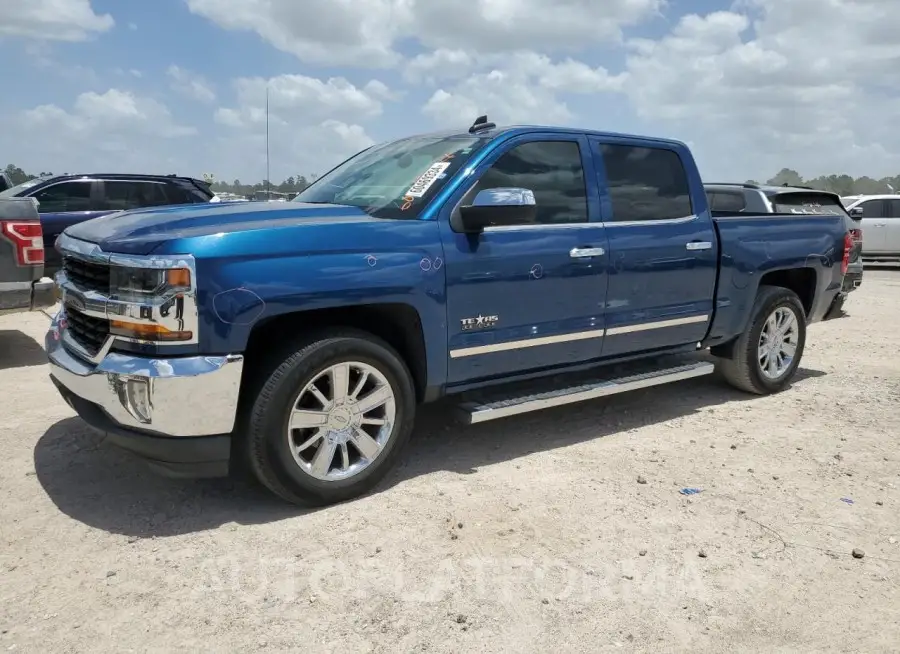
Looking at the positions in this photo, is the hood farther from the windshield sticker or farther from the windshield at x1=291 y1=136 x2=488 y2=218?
the windshield sticker

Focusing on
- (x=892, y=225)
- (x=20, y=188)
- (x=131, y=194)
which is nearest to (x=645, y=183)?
(x=131, y=194)

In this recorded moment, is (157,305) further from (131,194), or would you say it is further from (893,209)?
(893,209)

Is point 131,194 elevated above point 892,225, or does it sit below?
above

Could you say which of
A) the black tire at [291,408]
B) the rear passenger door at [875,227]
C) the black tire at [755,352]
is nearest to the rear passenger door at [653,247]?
Result: the black tire at [755,352]

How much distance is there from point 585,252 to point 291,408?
2000mm

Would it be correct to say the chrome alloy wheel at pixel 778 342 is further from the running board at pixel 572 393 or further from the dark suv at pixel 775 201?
the dark suv at pixel 775 201

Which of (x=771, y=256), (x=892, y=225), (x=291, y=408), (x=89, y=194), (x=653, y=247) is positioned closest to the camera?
(x=291, y=408)

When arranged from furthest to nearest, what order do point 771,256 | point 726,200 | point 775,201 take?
point 726,200
point 775,201
point 771,256

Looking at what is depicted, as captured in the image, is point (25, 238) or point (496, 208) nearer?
point (496, 208)

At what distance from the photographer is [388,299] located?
3.75 m

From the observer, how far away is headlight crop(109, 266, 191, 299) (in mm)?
3188

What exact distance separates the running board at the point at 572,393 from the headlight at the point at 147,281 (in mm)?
1702

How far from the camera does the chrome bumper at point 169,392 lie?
127 inches

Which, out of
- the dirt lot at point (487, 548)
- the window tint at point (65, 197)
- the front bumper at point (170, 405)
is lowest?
the dirt lot at point (487, 548)
